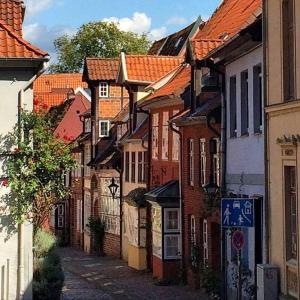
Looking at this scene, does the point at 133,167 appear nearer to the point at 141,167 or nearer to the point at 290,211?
the point at 141,167

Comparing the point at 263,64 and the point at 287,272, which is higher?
the point at 263,64

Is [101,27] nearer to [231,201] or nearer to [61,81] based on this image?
[61,81]

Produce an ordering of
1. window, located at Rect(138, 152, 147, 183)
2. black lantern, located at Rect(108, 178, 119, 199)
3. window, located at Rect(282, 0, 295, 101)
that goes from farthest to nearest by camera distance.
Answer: black lantern, located at Rect(108, 178, 119, 199) < window, located at Rect(138, 152, 147, 183) < window, located at Rect(282, 0, 295, 101)

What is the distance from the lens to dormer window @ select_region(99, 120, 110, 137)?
148ft

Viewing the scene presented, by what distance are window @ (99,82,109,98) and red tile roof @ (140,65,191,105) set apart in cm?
1039

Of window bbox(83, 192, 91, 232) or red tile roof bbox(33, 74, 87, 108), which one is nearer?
window bbox(83, 192, 91, 232)

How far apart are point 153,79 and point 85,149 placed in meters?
13.9

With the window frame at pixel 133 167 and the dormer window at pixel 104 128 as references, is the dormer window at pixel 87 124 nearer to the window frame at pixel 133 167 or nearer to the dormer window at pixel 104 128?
the dormer window at pixel 104 128

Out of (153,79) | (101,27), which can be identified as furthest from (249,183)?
(101,27)

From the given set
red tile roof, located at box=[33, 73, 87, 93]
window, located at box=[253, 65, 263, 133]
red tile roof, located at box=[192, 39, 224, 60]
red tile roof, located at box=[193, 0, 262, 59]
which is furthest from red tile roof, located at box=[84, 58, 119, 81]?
red tile roof, located at box=[33, 73, 87, 93]

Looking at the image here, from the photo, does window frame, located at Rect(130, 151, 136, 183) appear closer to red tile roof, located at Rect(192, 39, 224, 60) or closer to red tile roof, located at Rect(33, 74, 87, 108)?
red tile roof, located at Rect(192, 39, 224, 60)

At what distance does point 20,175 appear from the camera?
17.9m

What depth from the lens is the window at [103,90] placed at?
145 feet

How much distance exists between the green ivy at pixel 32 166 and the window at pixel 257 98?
4437mm
